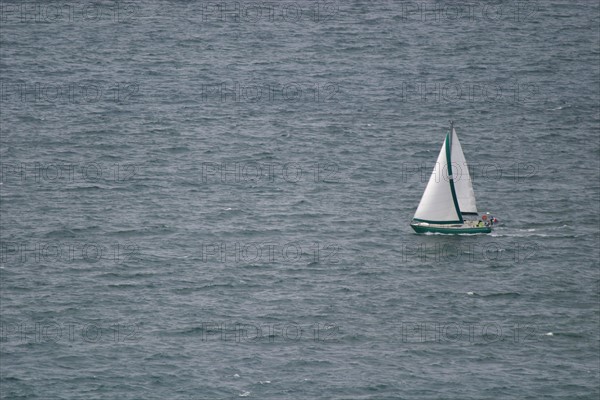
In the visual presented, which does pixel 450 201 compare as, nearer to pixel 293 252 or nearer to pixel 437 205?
pixel 437 205

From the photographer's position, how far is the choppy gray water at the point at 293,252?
388ft

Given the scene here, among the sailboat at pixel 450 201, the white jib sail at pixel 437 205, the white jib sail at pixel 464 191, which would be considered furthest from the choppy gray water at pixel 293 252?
the white jib sail at pixel 464 191

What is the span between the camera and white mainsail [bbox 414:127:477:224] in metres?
148

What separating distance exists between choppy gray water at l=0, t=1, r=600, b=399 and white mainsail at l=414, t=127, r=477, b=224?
3.31 meters

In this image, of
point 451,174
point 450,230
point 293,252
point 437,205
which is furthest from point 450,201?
point 293,252

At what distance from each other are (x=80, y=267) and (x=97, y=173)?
31482 millimetres

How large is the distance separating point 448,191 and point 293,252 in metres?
18.6

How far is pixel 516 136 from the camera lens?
18038 cm

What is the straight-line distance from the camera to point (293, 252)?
14388 centimetres

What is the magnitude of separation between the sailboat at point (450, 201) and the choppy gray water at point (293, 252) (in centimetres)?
182

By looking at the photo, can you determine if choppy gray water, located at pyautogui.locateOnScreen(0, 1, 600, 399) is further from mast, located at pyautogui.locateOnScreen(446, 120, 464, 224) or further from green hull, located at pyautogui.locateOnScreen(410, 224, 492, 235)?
mast, located at pyautogui.locateOnScreen(446, 120, 464, 224)

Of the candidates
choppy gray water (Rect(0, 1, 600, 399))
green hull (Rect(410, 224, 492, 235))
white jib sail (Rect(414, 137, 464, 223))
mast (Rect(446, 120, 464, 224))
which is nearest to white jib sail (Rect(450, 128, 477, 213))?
mast (Rect(446, 120, 464, 224))

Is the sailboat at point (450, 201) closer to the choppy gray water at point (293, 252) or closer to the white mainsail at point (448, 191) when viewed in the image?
the white mainsail at point (448, 191)

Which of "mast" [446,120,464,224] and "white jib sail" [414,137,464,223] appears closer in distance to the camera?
"white jib sail" [414,137,464,223]
